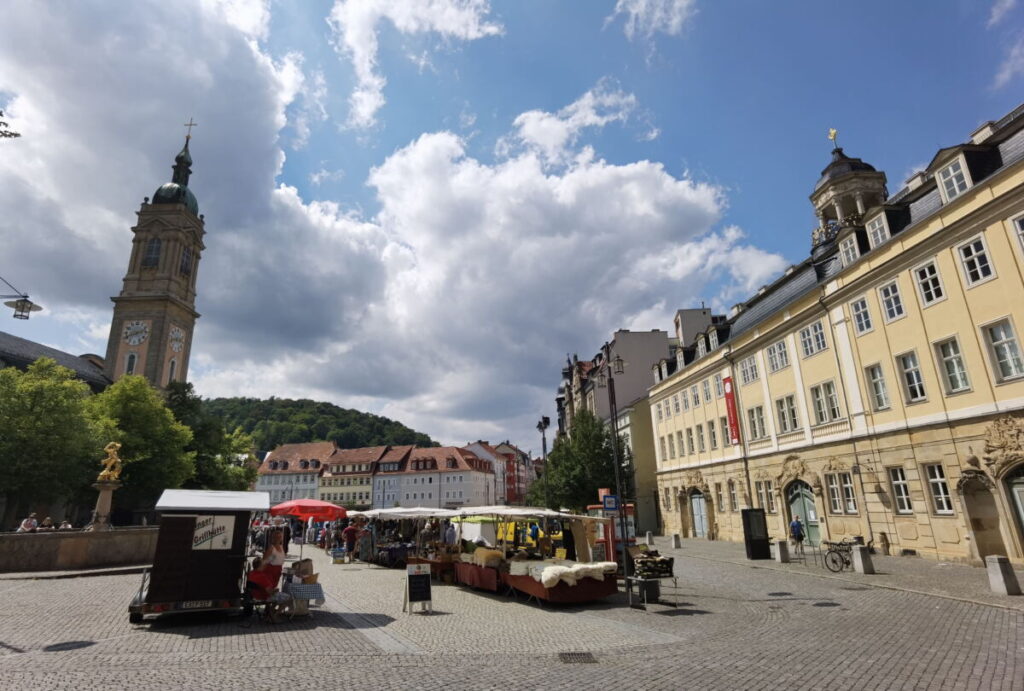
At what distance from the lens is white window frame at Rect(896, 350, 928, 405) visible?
778 inches

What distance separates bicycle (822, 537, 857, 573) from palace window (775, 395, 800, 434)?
9626mm

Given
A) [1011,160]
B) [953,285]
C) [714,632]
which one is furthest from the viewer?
[953,285]

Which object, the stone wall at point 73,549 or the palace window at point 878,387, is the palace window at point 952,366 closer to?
the palace window at point 878,387

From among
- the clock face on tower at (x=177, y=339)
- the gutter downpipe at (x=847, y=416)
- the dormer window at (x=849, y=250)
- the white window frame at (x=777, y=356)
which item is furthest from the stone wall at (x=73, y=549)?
the clock face on tower at (x=177, y=339)

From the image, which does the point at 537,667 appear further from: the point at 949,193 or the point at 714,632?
the point at 949,193

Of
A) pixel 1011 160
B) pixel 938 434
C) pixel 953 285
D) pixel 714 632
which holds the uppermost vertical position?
pixel 1011 160

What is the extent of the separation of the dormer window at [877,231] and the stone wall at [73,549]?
2983 cm

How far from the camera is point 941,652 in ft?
26.7

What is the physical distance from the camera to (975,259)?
17875mm

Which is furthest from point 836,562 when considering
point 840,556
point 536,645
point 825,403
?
point 536,645

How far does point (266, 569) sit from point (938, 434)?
21.1m

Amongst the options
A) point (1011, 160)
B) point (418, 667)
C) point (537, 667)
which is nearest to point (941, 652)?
point (537, 667)

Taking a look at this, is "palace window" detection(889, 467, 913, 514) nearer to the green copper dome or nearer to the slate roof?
the slate roof

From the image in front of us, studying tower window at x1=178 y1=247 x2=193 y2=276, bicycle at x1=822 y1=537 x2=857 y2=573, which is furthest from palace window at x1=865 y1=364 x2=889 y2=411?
tower window at x1=178 y1=247 x2=193 y2=276
